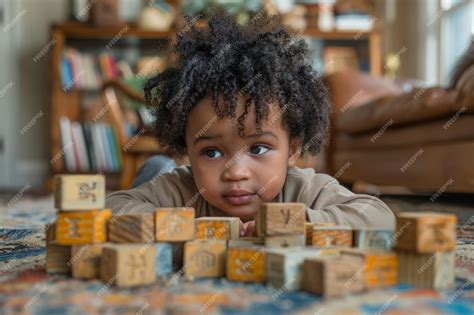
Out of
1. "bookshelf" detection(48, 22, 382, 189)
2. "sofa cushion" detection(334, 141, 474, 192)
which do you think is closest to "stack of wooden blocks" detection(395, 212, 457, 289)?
"sofa cushion" detection(334, 141, 474, 192)

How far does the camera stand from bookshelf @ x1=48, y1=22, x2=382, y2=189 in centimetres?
385

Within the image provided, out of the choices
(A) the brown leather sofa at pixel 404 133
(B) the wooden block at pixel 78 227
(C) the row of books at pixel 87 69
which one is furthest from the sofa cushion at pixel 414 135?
(C) the row of books at pixel 87 69

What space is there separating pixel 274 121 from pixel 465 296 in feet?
1.77

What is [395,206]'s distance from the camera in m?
2.18

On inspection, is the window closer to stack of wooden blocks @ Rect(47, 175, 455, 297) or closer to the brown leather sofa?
the brown leather sofa

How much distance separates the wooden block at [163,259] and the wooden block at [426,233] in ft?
1.01

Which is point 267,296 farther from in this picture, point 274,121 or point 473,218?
point 473,218

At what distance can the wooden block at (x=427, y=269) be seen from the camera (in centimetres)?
76

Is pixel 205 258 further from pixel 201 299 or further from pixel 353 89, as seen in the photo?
pixel 353 89

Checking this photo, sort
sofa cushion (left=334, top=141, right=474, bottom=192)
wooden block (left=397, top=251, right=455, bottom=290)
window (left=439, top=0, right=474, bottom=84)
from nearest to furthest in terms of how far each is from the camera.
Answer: wooden block (left=397, top=251, right=455, bottom=290) → sofa cushion (left=334, top=141, right=474, bottom=192) → window (left=439, top=0, right=474, bottom=84)

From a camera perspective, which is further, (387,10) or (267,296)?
Result: (387,10)

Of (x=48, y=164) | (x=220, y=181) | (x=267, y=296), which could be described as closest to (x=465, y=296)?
(x=267, y=296)

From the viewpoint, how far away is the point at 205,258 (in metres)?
0.83

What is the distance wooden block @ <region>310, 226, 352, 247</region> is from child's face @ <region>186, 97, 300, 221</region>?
26cm
